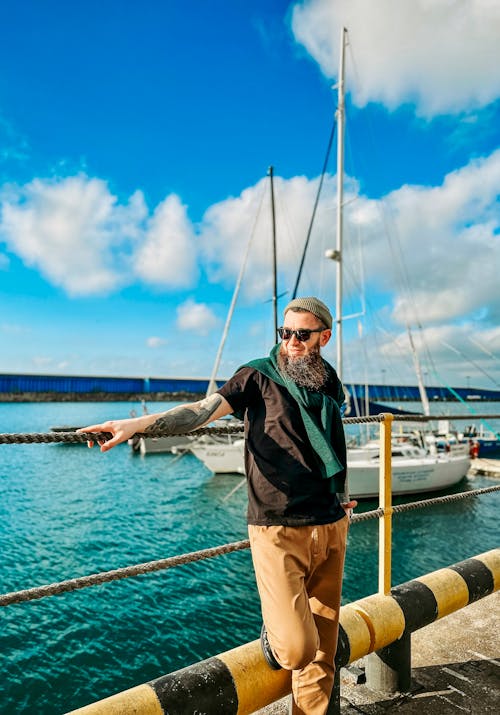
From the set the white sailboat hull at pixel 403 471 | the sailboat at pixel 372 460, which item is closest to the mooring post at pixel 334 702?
the sailboat at pixel 372 460

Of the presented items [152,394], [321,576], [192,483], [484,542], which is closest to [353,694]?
[321,576]

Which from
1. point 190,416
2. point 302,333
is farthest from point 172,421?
point 302,333

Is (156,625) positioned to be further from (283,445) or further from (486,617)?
(283,445)

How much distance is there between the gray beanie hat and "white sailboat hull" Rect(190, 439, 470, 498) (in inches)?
746

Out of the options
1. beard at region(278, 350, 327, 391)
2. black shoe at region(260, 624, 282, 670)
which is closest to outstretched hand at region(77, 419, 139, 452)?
beard at region(278, 350, 327, 391)

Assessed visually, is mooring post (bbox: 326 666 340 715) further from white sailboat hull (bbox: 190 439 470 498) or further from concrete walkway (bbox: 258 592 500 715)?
white sailboat hull (bbox: 190 439 470 498)

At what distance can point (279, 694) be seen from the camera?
86.7 inches

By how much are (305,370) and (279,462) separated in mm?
431

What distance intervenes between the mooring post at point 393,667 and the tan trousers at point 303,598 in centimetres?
80

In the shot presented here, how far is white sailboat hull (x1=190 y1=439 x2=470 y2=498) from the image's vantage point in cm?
2103

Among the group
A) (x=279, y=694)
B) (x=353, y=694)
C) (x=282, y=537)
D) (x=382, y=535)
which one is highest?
(x=282, y=537)

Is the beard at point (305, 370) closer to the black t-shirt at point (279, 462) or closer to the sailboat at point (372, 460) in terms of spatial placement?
the black t-shirt at point (279, 462)

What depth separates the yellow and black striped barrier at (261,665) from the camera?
6.25 feet

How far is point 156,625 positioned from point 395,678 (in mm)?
8266
